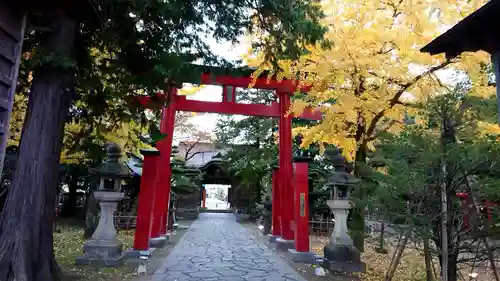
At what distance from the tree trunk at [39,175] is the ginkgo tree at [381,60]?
11.1 feet

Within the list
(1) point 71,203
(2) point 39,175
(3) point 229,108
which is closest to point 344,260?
(3) point 229,108

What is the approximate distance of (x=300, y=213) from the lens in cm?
869

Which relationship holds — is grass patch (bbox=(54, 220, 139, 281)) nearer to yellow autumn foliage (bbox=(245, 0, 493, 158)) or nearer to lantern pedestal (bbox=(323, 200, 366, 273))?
lantern pedestal (bbox=(323, 200, 366, 273))

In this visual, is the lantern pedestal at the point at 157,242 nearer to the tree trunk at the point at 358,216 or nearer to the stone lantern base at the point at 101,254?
the stone lantern base at the point at 101,254

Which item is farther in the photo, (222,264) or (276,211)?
(276,211)

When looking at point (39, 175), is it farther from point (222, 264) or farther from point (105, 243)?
point (222, 264)

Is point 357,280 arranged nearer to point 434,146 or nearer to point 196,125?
point 434,146

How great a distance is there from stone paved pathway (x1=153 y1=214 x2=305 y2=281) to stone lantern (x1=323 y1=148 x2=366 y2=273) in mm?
881

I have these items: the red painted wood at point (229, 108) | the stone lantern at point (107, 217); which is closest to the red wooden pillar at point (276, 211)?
the red painted wood at point (229, 108)

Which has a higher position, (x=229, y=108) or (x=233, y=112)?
(x=229, y=108)

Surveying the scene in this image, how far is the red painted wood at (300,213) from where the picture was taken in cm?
862

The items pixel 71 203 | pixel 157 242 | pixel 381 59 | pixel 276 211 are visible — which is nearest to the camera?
pixel 381 59

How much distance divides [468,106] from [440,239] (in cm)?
170

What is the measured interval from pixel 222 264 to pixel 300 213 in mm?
2278
